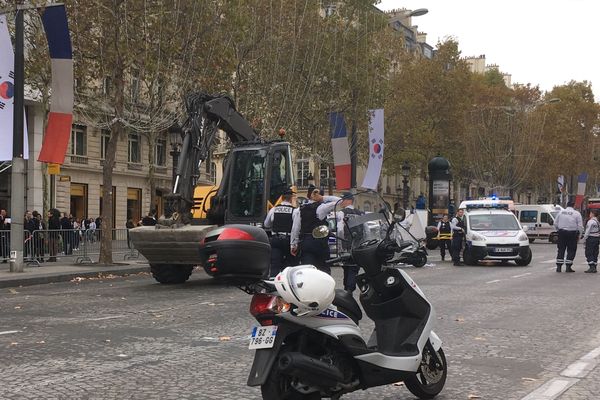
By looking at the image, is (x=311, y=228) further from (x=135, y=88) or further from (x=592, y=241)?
(x=135, y=88)

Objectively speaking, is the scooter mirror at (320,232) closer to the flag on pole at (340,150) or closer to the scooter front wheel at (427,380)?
the scooter front wheel at (427,380)

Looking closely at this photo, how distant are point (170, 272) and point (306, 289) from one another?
35.1ft

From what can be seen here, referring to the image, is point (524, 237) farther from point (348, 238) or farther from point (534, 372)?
point (348, 238)

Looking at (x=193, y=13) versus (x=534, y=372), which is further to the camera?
(x=193, y=13)

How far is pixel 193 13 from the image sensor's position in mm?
21375

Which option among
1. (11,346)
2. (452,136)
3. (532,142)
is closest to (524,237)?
(11,346)

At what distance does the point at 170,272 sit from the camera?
14.9m

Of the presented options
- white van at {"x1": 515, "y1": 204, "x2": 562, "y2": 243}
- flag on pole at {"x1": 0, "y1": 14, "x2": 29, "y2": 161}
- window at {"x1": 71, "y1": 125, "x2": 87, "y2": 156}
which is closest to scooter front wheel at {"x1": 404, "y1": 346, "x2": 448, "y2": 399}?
flag on pole at {"x1": 0, "y1": 14, "x2": 29, "y2": 161}

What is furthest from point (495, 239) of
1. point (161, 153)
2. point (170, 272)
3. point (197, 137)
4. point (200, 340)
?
point (161, 153)

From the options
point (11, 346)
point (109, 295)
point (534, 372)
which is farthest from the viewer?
point (109, 295)

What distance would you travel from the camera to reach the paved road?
5945mm

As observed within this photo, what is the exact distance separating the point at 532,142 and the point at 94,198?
1430 inches

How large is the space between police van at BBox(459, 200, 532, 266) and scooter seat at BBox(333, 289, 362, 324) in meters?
16.7

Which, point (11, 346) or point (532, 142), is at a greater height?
point (532, 142)
